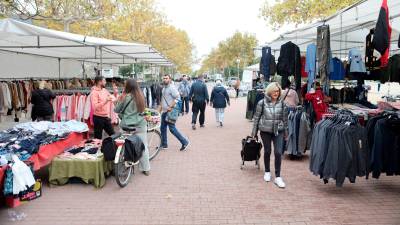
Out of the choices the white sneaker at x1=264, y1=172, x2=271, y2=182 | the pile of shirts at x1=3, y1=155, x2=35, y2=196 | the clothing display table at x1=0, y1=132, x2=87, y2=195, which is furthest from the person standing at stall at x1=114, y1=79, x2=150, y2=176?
the white sneaker at x1=264, y1=172, x2=271, y2=182

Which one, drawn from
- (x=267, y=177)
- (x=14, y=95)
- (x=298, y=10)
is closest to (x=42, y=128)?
(x=267, y=177)

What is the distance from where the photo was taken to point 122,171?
6340mm

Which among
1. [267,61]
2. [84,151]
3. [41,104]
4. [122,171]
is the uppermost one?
[267,61]

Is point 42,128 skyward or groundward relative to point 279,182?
skyward

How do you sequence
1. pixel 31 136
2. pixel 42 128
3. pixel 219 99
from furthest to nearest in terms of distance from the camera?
pixel 219 99
pixel 42 128
pixel 31 136

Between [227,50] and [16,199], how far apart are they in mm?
58303

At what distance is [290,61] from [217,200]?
5023mm

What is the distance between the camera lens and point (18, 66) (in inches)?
529

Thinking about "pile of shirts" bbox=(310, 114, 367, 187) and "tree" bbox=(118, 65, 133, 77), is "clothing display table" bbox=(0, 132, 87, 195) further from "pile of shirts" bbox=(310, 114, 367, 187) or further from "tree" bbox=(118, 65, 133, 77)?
"tree" bbox=(118, 65, 133, 77)

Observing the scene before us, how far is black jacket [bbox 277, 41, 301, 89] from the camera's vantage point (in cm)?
945

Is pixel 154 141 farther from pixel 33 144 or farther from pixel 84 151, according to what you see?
pixel 33 144

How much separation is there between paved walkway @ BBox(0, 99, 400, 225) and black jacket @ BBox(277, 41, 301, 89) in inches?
108

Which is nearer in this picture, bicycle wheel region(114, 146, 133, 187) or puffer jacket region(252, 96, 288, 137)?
bicycle wheel region(114, 146, 133, 187)

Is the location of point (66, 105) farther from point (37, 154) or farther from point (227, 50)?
point (227, 50)
